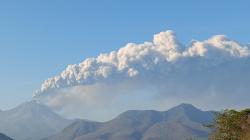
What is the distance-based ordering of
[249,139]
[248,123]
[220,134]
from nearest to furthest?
[249,139], [220,134], [248,123]

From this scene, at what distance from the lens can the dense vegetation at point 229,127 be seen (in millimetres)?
80875

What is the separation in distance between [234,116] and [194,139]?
8.68 metres

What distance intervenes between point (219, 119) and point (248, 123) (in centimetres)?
758

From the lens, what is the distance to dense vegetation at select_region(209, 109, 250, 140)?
80875 millimetres

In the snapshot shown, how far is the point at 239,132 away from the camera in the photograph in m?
82.4

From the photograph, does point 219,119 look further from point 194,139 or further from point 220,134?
point 194,139

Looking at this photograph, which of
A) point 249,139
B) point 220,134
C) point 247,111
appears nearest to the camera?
point 249,139

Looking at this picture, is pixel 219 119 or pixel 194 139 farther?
pixel 194 139

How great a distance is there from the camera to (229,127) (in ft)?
269

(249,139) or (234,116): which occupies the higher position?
(234,116)

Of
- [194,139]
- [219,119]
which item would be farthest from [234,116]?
[194,139]

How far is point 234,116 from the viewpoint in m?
84.2

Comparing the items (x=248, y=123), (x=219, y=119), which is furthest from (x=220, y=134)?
(x=248, y=123)

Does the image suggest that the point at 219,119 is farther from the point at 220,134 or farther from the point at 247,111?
the point at 247,111
